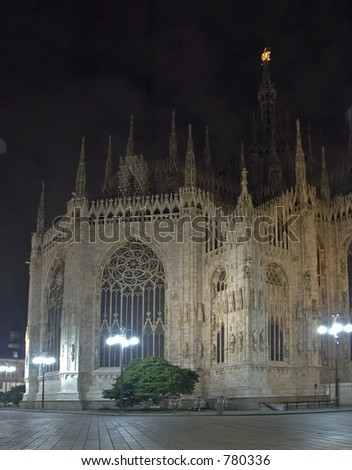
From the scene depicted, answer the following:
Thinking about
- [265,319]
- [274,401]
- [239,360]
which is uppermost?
[265,319]

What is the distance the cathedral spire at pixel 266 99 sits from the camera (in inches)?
3317

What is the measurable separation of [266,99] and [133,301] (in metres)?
36.8

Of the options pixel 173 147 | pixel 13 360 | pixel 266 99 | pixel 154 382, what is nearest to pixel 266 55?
pixel 266 99

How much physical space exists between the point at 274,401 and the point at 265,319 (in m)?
6.93

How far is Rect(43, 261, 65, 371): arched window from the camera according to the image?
229 feet

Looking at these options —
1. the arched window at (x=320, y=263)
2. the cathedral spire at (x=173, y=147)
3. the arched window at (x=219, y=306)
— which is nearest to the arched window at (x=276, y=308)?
the arched window at (x=219, y=306)

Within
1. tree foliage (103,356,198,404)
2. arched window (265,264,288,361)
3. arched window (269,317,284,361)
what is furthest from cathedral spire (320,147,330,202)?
tree foliage (103,356,198,404)

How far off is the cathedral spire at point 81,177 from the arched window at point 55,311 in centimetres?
857

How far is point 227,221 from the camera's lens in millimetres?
58969

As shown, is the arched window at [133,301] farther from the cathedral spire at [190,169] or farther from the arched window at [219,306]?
the cathedral spire at [190,169]

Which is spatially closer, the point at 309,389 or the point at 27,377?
the point at 309,389
